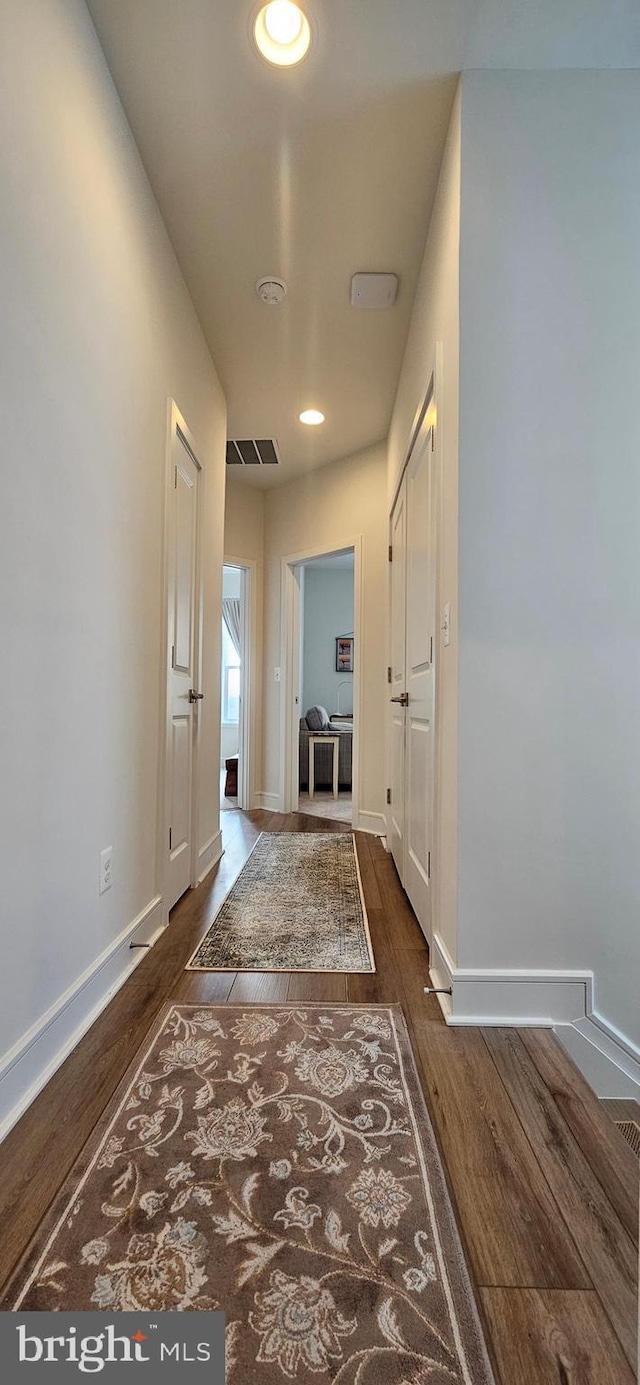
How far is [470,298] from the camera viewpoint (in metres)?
1.59

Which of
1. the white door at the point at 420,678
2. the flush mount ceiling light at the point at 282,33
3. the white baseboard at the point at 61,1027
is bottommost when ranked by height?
the white baseboard at the point at 61,1027

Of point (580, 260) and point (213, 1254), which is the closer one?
point (213, 1254)

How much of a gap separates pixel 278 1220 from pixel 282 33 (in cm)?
259

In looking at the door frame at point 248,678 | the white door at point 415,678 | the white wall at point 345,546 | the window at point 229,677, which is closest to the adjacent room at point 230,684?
the window at point 229,677

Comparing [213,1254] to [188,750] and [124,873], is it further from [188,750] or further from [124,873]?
[188,750]

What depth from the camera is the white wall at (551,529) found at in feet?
5.08

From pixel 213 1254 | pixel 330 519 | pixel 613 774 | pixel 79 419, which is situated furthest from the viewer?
pixel 330 519

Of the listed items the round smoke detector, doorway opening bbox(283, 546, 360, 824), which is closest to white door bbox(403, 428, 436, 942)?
the round smoke detector

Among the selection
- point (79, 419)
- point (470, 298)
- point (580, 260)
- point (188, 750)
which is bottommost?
point (188, 750)

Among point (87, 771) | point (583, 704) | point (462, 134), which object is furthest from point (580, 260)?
point (87, 771)

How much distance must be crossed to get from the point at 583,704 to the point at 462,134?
61.5 inches

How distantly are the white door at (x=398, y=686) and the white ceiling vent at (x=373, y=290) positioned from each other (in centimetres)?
76

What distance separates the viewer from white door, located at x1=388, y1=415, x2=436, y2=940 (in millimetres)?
2021

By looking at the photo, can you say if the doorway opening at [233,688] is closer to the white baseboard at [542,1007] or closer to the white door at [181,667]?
the white door at [181,667]
